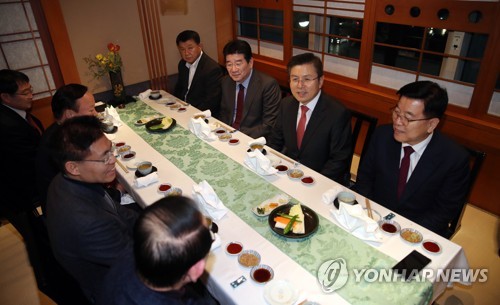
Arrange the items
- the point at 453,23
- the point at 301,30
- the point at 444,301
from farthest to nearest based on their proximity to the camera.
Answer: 1. the point at 301,30
2. the point at 453,23
3. the point at 444,301

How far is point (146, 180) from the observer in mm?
2234

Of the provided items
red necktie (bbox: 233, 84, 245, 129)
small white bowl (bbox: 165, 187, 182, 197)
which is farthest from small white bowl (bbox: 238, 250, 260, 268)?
red necktie (bbox: 233, 84, 245, 129)

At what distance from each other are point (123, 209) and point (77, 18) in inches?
123

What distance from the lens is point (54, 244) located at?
1.61 metres

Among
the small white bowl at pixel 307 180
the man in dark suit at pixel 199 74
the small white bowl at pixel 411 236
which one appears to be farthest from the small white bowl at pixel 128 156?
the small white bowl at pixel 411 236

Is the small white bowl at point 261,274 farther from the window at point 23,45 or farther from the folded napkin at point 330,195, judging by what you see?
A: the window at point 23,45

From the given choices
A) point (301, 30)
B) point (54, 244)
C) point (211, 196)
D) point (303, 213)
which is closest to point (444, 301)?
point (303, 213)

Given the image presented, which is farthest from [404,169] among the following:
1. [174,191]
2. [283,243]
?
[174,191]

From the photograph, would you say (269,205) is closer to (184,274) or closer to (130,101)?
(184,274)

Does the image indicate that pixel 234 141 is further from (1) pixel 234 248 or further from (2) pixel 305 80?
(1) pixel 234 248

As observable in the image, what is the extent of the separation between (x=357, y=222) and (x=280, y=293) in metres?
0.59

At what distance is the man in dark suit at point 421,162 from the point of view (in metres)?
1.94

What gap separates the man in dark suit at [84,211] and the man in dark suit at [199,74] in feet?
7.44

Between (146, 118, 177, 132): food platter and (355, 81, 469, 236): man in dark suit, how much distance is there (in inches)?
71.1
